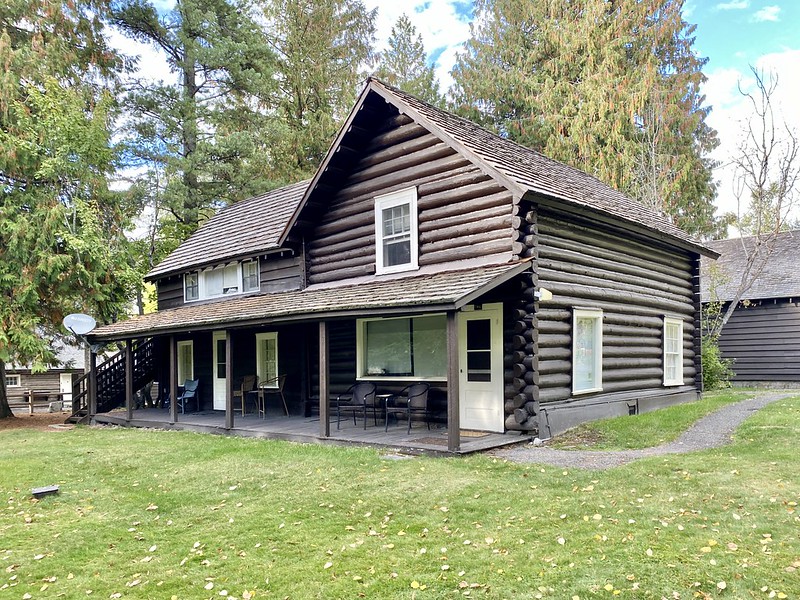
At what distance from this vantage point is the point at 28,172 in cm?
1731

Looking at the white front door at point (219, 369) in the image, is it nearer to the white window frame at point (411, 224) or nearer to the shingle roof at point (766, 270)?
the white window frame at point (411, 224)

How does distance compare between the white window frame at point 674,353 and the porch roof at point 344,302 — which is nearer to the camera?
the porch roof at point 344,302

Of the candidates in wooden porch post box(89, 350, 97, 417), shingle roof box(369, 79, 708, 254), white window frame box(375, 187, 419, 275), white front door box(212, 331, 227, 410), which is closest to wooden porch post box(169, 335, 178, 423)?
white front door box(212, 331, 227, 410)

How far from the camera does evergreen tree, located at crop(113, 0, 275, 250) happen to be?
2606 centimetres

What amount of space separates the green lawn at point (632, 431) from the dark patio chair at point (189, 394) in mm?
11576

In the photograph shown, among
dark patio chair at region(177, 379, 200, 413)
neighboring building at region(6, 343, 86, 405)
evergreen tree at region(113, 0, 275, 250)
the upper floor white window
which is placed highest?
evergreen tree at region(113, 0, 275, 250)

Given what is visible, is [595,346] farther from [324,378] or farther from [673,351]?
[324,378]

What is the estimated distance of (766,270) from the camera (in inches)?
866

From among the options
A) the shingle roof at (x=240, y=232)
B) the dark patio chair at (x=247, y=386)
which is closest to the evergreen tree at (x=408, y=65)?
the shingle roof at (x=240, y=232)

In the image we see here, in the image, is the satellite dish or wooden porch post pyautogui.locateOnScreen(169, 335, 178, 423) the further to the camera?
the satellite dish

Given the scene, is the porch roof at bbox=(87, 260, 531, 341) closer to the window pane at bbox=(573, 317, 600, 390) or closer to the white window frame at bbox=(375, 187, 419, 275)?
the white window frame at bbox=(375, 187, 419, 275)

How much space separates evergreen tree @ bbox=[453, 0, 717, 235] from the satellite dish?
2000 centimetres

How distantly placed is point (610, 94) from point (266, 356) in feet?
61.8

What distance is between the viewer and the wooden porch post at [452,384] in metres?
9.06
